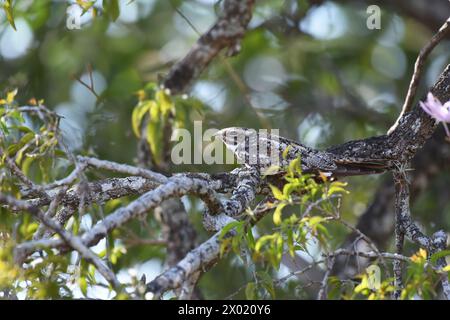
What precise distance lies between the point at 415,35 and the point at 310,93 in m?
1.19

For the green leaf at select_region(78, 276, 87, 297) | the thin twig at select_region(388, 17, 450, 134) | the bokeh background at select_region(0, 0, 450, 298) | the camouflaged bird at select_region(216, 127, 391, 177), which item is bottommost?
the green leaf at select_region(78, 276, 87, 297)

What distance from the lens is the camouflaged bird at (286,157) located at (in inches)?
179

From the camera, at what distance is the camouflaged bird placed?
4539mm

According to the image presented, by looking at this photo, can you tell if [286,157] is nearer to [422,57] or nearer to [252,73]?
[422,57]

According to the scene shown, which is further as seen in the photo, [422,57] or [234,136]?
[422,57]

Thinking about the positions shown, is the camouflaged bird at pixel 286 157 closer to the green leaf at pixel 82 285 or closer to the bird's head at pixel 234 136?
the bird's head at pixel 234 136

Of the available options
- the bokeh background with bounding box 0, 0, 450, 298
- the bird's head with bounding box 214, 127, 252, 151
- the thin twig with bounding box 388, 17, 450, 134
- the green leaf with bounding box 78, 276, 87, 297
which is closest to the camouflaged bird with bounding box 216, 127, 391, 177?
the bird's head with bounding box 214, 127, 252, 151

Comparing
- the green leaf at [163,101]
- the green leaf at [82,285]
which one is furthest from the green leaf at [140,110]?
the green leaf at [82,285]

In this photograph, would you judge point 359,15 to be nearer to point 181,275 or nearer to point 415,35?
point 415,35

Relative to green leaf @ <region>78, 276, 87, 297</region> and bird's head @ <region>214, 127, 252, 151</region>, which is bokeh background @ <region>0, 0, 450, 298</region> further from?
green leaf @ <region>78, 276, 87, 297</region>

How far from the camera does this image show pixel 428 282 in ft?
11.2

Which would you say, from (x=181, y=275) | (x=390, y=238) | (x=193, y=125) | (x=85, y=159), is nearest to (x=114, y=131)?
(x=193, y=125)

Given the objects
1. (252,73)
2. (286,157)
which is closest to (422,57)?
(286,157)

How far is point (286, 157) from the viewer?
4.57 meters
